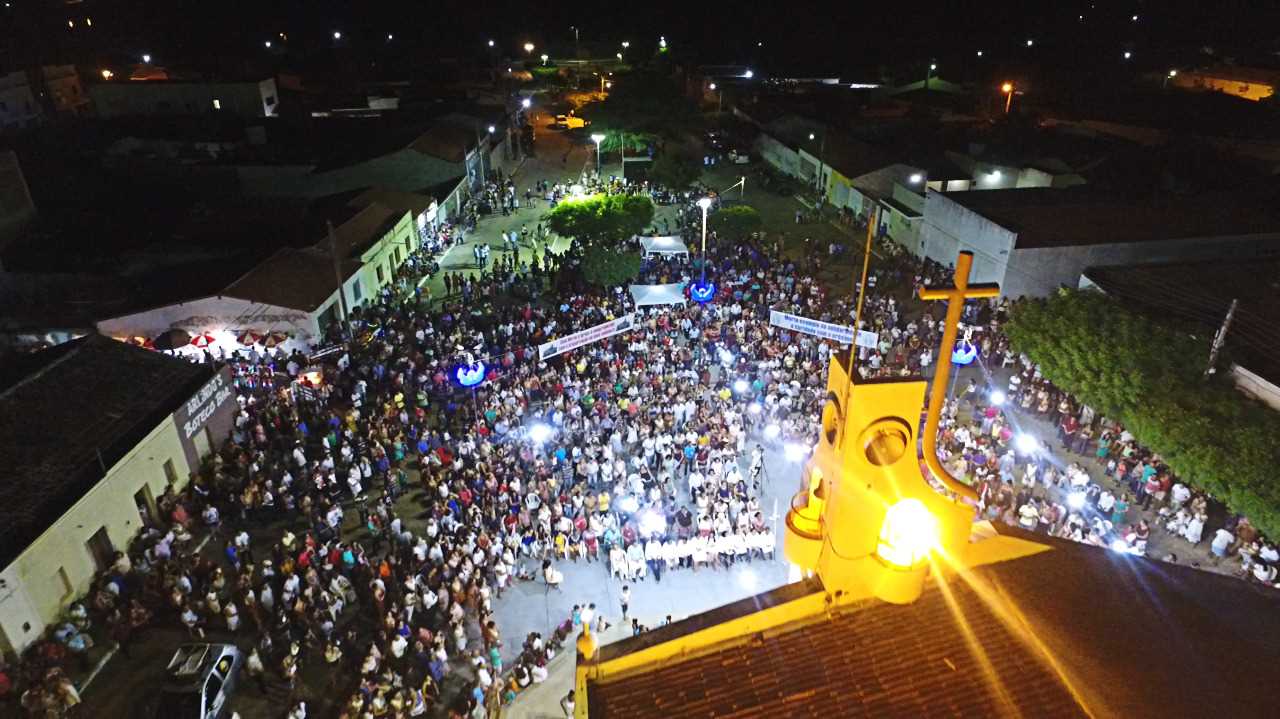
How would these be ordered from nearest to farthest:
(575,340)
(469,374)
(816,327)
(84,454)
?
(84,454), (469,374), (816,327), (575,340)

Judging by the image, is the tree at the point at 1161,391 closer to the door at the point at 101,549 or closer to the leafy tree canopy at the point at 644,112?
the door at the point at 101,549

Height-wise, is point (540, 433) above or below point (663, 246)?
below

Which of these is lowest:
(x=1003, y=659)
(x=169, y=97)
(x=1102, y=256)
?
(x=1102, y=256)

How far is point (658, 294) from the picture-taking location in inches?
997

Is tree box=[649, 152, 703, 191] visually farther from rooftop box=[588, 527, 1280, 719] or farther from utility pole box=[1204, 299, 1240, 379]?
rooftop box=[588, 527, 1280, 719]

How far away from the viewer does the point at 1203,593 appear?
7.46m

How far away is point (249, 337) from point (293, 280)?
2.59 m

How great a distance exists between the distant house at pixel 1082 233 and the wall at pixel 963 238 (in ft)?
0.13

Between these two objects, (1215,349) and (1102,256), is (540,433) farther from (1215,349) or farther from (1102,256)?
(1102,256)

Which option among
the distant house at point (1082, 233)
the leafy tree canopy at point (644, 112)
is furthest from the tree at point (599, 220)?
the leafy tree canopy at point (644, 112)

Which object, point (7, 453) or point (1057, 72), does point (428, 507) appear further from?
point (1057, 72)

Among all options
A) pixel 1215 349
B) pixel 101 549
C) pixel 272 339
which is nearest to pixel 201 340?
pixel 272 339

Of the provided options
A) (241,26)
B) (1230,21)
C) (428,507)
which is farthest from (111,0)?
(1230,21)

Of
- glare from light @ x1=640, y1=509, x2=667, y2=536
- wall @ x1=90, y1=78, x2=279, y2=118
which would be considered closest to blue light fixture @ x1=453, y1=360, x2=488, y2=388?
glare from light @ x1=640, y1=509, x2=667, y2=536
